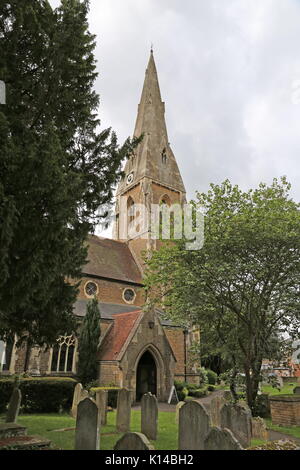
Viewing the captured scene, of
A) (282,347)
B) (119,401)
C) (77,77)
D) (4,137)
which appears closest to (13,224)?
(4,137)

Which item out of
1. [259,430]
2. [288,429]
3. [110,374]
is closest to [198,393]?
[110,374]

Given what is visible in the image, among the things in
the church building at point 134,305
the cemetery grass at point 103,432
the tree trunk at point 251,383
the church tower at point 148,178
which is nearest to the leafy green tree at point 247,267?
the tree trunk at point 251,383

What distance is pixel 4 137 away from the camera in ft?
17.7

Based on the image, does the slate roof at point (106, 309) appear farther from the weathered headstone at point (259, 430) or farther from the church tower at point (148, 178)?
the weathered headstone at point (259, 430)

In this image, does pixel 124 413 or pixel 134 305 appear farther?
pixel 134 305

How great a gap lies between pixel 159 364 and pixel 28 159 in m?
16.4

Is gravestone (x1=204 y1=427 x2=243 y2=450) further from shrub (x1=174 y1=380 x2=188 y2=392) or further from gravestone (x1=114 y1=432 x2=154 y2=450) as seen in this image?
shrub (x1=174 y1=380 x2=188 y2=392)

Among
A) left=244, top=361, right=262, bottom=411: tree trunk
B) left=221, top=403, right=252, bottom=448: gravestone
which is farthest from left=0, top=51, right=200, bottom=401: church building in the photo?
left=221, top=403, right=252, bottom=448: gravestone

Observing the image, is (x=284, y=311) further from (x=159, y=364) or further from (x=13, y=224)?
(x=13, y=224)

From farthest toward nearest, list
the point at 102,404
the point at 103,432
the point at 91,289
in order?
1. the point at 91,289
2. the point at 102,404
3. the point at 103,432

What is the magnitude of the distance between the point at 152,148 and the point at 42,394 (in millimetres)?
28485

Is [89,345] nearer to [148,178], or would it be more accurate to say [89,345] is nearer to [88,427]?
[88,427]

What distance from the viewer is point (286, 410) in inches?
443

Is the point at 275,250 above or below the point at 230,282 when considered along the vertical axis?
above
